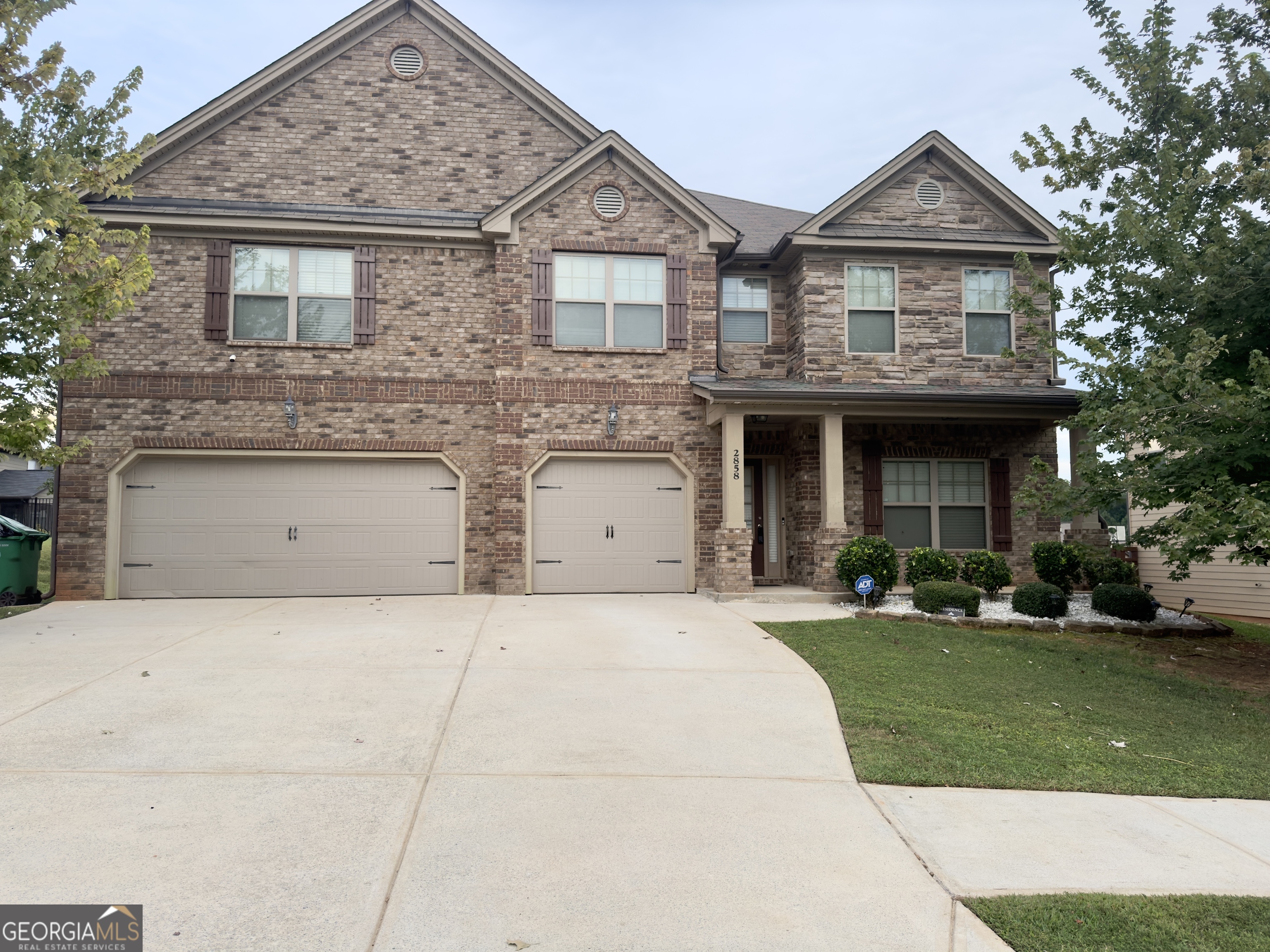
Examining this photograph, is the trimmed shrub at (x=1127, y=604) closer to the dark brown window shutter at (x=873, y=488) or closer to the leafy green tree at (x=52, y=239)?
the dark brown window shutter at (x=873, y=488)

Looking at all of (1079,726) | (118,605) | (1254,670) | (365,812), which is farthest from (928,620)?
(118,605)

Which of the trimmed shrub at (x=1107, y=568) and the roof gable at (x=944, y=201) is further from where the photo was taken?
the roof gable at (x=944, y=201)

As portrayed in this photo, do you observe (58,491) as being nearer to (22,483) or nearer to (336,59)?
(336,59)

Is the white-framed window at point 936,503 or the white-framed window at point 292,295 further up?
the white-framed window at point 292,295

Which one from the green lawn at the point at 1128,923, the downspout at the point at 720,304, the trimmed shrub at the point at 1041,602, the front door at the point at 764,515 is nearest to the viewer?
the green lawn at the point at 1128,923

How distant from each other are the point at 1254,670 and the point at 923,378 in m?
6.26

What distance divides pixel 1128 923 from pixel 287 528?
11559 millimetres

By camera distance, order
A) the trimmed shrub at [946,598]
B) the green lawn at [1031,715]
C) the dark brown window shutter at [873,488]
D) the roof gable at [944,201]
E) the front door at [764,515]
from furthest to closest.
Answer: the front door at [764,515]
the roof gable at [944,201]
the dark brown window shutter at [873,488]
the trimmed shrub at [946,598]
the green lawn at [1031,715]

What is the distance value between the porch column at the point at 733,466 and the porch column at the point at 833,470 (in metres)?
1.28

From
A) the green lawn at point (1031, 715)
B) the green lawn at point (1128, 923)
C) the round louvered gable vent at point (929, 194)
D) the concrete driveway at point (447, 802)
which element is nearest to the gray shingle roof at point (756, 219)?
the round louvered gable vent at point (929, 194)

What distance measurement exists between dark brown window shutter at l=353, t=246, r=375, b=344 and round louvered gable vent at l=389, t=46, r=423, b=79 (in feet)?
11.0

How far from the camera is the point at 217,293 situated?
1195 centimetres

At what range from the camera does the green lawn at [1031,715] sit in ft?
16.1

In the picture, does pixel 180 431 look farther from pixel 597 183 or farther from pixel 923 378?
pixel 923 378
